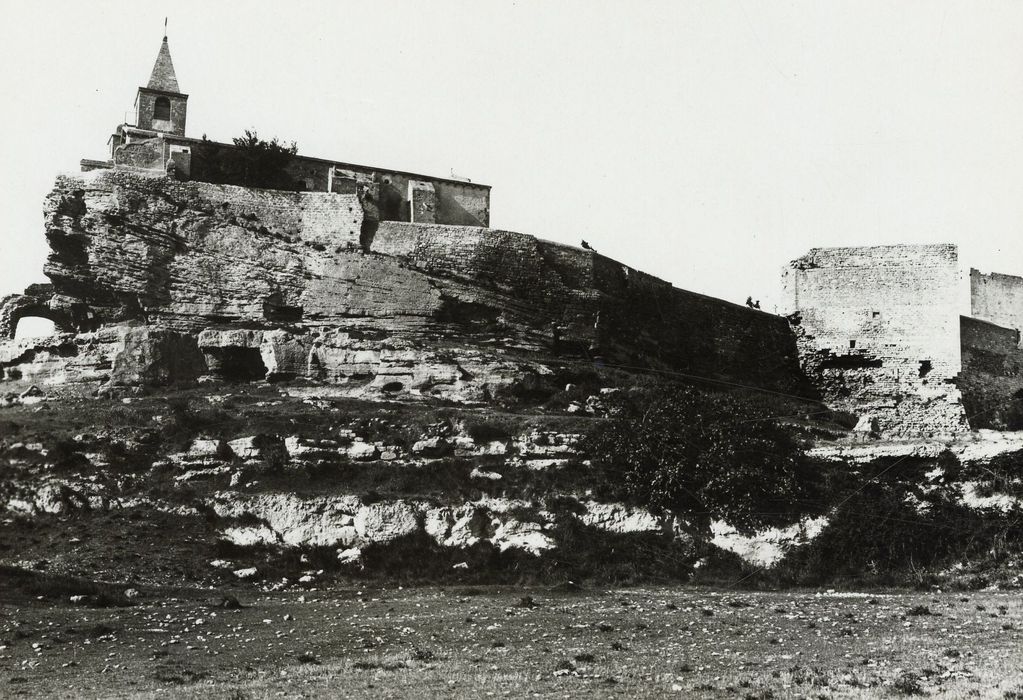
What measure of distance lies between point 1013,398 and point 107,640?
32794 mm

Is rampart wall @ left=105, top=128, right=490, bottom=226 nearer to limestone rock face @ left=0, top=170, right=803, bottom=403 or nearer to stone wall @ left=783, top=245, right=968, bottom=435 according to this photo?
limestone rock face @ left=0, top=170, right=803, bottom=403

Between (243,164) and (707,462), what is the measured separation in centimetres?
2285

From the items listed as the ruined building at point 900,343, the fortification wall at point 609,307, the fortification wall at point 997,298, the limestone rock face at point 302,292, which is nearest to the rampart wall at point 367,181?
the limestone rock face at point 302,292

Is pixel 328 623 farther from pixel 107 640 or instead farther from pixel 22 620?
pixel 22 620

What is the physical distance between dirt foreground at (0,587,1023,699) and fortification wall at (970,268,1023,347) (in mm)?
29523

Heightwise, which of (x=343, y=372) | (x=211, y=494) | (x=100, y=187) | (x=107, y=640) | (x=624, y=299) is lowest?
(x=107, y=640)

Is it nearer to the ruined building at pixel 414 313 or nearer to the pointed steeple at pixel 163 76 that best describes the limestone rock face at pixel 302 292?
the ruined building at pixel 414 313

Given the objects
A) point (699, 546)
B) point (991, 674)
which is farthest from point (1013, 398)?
point (991, 674)

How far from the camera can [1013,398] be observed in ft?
124

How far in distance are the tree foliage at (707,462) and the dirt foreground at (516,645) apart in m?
3.74

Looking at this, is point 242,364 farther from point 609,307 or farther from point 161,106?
point 161,106

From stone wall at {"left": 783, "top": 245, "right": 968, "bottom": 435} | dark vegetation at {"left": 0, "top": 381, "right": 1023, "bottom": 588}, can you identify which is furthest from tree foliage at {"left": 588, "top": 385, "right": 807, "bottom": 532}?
stone wall at {"left": 783, "top": 245, "right": 968, "bottom": 435}

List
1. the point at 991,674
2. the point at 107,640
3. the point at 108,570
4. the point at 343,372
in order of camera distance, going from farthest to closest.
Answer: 1. the point at 343,372
2. the point at 108,570
3. the point at 107,640
4. the point at 991,674

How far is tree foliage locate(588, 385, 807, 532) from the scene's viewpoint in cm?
2459
